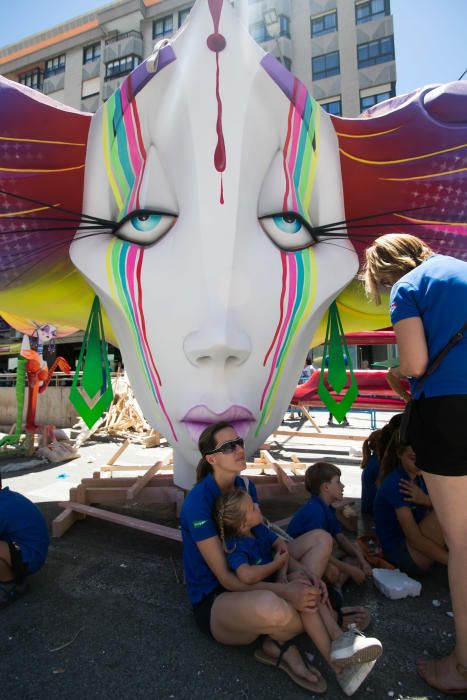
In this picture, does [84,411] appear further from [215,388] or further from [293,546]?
[293,546]

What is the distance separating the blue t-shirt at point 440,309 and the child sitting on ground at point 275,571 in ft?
2.84

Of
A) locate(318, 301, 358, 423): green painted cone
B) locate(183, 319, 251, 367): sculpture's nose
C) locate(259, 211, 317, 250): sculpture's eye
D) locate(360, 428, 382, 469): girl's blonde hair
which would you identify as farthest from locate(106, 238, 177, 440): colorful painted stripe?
locate(360, 428, 382, 469): girl's blonde hair

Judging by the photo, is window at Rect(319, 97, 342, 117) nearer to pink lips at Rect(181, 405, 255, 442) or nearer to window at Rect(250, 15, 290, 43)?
window at Rect(250, 15, 290, 43)

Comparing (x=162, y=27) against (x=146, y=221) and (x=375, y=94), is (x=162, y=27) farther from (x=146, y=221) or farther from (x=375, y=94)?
(x=146, y=221)

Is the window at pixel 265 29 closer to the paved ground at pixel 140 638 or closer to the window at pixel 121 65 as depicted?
the window at pixel 121 65

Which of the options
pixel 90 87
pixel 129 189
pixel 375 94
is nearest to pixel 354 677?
pixel 129 189

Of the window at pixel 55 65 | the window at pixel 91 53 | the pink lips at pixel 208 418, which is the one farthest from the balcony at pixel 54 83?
the pink lips at pixel 208 418

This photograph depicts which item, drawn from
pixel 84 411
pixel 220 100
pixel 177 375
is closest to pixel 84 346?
pixel 84 411

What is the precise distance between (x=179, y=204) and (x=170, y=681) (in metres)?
2.21

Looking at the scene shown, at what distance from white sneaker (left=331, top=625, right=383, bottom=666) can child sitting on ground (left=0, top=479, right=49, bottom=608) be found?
1.56m

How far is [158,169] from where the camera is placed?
102 inches

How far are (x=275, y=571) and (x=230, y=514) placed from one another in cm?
30

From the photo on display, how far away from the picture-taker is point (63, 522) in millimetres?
3129

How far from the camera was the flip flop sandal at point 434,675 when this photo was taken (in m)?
1.48
